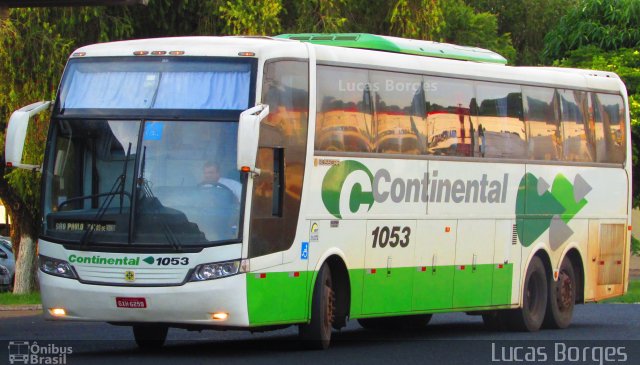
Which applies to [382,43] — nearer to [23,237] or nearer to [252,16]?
[252,16]

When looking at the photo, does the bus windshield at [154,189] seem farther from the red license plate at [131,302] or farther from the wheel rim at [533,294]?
the wheel rim at [533,294]

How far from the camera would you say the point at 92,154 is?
15195 mm

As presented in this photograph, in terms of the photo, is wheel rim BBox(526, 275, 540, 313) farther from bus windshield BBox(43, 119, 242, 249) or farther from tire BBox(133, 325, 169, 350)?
bus windshield BBox(43, 119, 242, 249)

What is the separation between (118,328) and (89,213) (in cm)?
616

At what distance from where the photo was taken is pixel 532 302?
20781 millimetres

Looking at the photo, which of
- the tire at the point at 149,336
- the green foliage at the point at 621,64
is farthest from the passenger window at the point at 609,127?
the green foliage at the point at 621,64

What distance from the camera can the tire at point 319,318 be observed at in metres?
15.8

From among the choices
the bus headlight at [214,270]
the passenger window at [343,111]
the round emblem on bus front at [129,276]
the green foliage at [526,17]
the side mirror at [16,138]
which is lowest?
the round emblem on bus front at [129,276]

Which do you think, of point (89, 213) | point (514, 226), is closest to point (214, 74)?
point (89, 213)

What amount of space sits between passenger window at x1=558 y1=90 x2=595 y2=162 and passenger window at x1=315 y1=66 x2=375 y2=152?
16.9 ft

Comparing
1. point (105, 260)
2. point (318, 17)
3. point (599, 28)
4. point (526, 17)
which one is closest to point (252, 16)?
point (318, 17)

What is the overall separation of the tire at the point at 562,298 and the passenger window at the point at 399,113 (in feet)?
14.2

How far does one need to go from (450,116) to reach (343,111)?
2438 mm

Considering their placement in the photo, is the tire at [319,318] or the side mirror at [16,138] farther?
the tire at [319,318]
